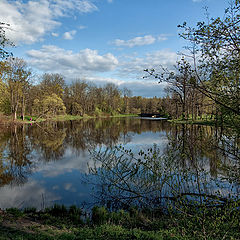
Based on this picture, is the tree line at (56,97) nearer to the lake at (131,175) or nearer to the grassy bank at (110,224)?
the lake at (131,175)

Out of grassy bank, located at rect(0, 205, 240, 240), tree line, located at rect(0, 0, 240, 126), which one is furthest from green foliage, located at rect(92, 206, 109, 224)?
tree line, located at rect(0, 0, 240, 126)

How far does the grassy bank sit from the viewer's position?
4422mm

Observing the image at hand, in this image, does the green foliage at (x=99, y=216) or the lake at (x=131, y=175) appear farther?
the green foliage at (x=99, y=216)

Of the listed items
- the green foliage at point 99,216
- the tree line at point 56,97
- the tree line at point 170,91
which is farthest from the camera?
the tree line at point 56,97

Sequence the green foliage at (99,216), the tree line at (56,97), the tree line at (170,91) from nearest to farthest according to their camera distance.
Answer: the tree line at (170,91) → the green foliage at (99,216) → the tree line at (56,97)

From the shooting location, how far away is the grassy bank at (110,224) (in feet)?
14.5

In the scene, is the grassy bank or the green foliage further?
the green foliage

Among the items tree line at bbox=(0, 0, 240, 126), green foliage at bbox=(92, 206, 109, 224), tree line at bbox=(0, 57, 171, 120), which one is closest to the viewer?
tree line at bbox=(0, 0, 240, 126)

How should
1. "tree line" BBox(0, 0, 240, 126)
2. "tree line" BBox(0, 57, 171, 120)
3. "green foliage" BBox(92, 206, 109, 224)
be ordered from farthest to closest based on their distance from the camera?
"tree line" BBox(0, 57, 171, 120) < "green foliage" BBox(92, 206, 109, 224) < "tree line" BBox(0, 0, 240, 126)

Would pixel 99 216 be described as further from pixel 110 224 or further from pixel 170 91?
pixel 170 91

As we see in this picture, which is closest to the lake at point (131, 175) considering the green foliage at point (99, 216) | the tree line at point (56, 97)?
the green foliage at point (99, 216)

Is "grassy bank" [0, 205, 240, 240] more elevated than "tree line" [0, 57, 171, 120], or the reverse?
"tree line" [0, 57, 171, 120]

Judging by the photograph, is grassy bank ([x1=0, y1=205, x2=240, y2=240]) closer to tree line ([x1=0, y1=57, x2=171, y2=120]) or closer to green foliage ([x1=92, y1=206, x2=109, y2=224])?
green foliage ([x1=92, y1=206, x2=109, y2=224])

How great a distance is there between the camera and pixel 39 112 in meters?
53.2
